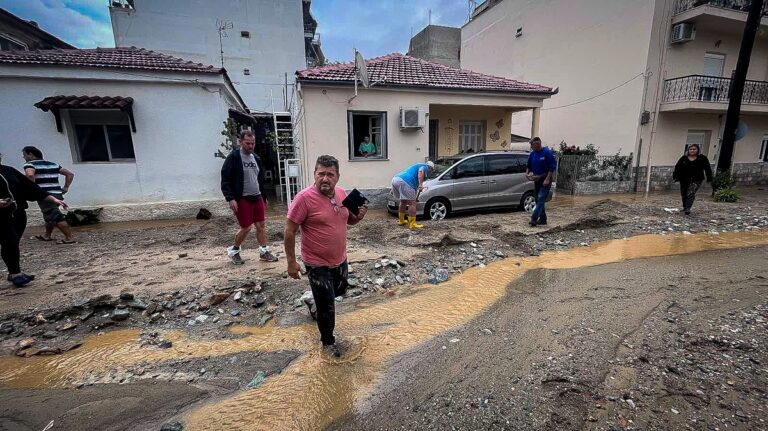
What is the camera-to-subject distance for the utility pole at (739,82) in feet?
34.3

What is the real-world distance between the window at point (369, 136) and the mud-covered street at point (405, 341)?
15.9 ft

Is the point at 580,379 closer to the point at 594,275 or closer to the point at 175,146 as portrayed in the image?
the point at 594,275

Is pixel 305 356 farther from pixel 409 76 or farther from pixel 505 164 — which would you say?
A: pixel 409 76

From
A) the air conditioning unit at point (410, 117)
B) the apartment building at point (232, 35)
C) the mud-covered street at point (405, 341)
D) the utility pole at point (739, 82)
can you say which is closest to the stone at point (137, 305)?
the mud-covered street at point (405, 341)

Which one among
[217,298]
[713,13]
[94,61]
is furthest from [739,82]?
[94,61]

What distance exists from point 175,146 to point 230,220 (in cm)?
246

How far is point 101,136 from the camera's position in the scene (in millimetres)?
8617

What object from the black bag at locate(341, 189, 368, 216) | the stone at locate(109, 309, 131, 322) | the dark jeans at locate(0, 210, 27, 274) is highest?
the black bag at locate(341, 189, 368, 216)

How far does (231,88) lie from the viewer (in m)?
10.6

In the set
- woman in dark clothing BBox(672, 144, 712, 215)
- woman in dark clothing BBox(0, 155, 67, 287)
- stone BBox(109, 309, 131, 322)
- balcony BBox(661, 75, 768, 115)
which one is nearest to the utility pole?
balcony BBox(661, 75, 768, 115)

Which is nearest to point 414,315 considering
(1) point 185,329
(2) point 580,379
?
(2) point 580,379

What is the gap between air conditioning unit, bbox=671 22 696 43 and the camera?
12.2 metres

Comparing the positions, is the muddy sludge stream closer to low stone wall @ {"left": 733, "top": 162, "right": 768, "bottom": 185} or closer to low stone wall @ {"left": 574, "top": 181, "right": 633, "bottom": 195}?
low stone wall @ {"left": 574, "top": 181, "right": 633, "bottom": 195}

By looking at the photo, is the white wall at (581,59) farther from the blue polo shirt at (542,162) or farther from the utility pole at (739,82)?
the blue polo shirt at (542,162)
